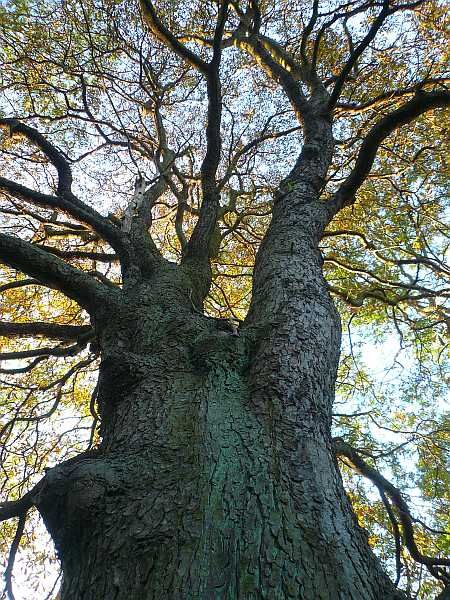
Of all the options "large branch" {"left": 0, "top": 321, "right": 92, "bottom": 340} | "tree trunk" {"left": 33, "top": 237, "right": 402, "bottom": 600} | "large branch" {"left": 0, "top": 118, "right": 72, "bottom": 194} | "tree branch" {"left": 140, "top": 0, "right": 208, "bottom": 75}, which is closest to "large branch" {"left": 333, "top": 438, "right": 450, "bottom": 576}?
"tree trunk" {"left": 33, "top": 237, "right": 402, "bottom": 600}

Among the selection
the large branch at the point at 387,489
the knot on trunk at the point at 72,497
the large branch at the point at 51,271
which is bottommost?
the knot on trunk at the point at 72,497

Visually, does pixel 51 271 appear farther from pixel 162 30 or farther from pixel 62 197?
pixel 162 30

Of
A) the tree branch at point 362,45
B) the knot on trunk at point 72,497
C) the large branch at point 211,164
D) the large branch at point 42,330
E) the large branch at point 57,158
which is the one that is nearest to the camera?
the knot on trunk at point 72,497

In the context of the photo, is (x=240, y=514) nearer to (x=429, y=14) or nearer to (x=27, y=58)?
(x=27, y=58)

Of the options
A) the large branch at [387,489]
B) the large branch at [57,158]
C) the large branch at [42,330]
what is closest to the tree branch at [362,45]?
the large branch at [57,158]

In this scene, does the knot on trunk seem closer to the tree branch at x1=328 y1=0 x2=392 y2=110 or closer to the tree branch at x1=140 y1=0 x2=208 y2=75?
the tree branch at x1=328 y1=0 x2=392 y2=110

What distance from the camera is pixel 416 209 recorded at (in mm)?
6492

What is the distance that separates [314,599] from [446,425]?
224 inches

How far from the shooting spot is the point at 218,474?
5.02ft

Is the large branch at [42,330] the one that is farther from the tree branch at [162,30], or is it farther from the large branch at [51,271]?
the tree branch at [162,30]

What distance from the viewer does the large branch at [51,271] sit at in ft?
8.77

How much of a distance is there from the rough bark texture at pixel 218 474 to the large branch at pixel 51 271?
0.40 metres

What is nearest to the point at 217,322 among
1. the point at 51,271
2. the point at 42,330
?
the point at 51,271

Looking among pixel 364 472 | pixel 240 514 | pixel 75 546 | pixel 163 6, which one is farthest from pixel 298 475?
pixel 163 6
